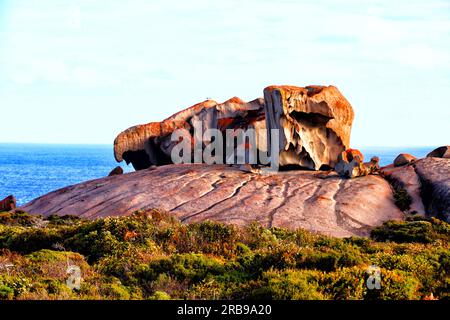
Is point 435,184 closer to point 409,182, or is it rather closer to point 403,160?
point 409,182

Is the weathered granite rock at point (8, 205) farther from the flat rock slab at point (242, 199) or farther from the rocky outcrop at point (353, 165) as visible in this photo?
the rocky outcrop at point (353, 165)

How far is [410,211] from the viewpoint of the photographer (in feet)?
115

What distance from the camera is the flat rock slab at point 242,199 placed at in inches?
1268

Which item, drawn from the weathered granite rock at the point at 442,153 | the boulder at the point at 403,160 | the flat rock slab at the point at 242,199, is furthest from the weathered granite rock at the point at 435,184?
the weathered granite rock at the point at 442,153

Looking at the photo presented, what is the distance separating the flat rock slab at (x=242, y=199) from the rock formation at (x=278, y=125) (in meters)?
2.14

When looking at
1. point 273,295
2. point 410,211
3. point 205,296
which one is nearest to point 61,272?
point 205,296

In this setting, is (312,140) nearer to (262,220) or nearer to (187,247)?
(262,220)

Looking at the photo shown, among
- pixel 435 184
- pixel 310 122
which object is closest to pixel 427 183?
pixel 435 184

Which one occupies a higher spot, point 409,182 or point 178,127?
point 178,127

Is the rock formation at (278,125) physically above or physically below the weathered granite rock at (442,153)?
above

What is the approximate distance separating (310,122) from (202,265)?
24.8 m

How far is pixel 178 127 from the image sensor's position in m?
47.7

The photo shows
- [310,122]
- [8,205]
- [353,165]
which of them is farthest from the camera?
[310,122]

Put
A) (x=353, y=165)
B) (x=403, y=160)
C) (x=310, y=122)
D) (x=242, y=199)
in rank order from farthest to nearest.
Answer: (x=403, y=160) → (x=310, y=122) → (x=353, y=165) → (x=242, y=199)
